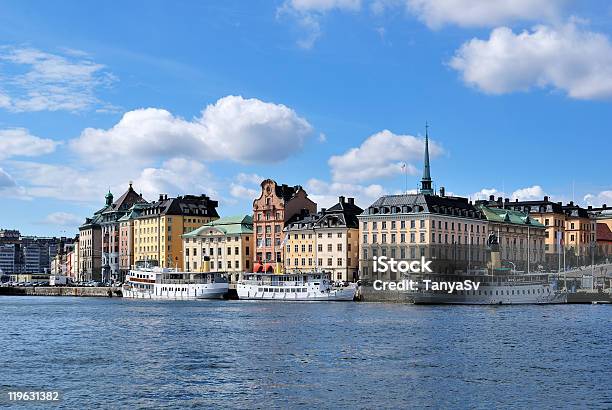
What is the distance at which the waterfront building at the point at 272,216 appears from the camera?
7249 inches

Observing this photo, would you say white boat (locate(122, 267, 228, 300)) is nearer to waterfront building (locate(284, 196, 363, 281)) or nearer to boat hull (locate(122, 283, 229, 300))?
boat hull (locate(122, 283, 229, 300))

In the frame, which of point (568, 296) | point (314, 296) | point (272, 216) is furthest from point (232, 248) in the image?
point (568, 296)

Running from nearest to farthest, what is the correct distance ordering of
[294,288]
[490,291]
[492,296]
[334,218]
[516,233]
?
[492,296]
[490,291]
[294,288]
[334,218]
[516,233]

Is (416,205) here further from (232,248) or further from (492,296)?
(232,248)

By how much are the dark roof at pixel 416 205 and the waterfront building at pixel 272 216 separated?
82.3 ft

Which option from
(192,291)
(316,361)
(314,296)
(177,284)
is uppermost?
(177,284)

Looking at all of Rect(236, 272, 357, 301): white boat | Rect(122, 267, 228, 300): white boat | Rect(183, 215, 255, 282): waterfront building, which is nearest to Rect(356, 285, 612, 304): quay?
Rect(236, 272, 357, 301): white boat

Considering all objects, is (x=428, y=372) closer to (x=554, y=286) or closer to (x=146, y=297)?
(x=554, y=286)

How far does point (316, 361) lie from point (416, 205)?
10127cm

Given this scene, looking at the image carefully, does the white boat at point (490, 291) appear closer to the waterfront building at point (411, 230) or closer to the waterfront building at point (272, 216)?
the waterfront building at point (411, 230)

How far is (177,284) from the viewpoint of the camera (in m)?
161

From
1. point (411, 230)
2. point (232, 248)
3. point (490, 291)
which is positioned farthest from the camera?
point (232, 248)

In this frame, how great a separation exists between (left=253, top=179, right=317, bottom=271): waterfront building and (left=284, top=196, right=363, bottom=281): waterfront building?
14.7ft

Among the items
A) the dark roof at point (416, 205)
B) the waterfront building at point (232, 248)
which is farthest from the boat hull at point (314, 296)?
the waterfront building at point (232, 248)
